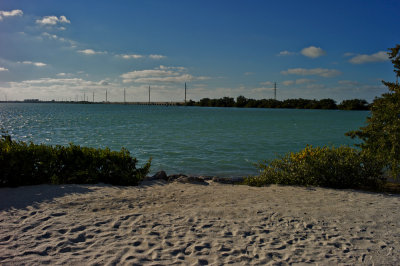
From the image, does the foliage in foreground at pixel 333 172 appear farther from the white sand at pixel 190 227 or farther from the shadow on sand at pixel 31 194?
the shadow on sand at pixel 31 194

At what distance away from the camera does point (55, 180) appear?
943 centimetres

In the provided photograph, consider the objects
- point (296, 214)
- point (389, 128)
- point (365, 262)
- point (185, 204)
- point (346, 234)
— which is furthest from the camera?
point (389, 128)

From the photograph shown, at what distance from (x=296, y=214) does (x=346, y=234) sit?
1313 millimetres

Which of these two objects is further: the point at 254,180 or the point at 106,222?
the point at 254,180

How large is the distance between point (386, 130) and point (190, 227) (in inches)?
359

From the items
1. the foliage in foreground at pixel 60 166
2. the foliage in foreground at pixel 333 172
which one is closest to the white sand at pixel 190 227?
the foliage in foreground at pixel 60 166

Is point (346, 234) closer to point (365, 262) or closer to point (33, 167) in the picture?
point (365, 262)

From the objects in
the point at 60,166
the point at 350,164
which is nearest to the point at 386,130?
the point at 350,164

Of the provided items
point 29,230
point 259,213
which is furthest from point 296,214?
point 29,230

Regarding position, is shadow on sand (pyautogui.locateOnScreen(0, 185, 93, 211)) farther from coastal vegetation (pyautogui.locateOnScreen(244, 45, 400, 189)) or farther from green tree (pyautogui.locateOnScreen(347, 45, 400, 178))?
green tree (pyautogui.locateOnScreen(347, 45, 400, 178))

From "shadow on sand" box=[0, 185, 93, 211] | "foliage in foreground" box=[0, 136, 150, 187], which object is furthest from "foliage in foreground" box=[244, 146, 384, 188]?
"shadow on sand" box=[0, 185, 93, 211]

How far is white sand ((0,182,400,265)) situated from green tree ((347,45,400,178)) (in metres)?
2.17

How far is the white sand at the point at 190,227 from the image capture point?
200 inches

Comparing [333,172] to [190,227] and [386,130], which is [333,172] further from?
[190,227]
